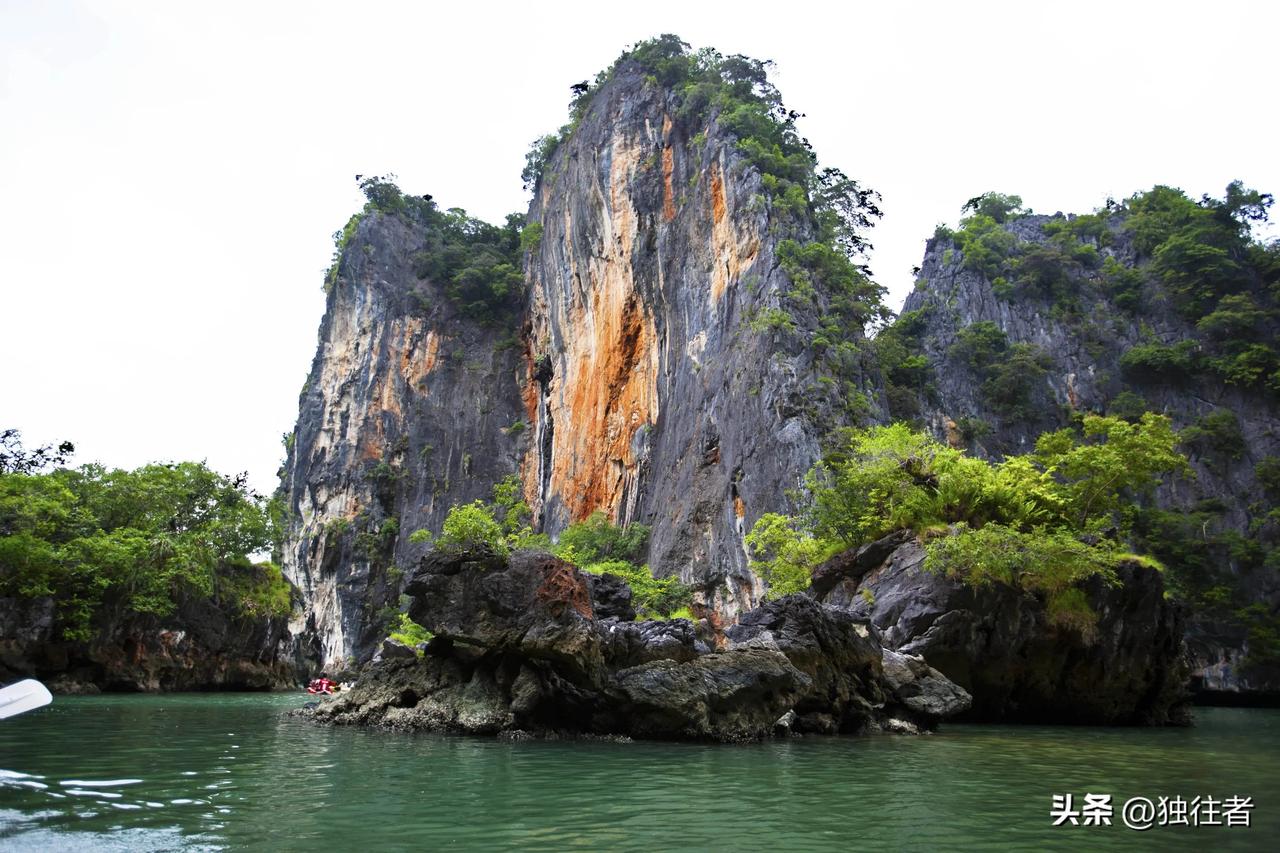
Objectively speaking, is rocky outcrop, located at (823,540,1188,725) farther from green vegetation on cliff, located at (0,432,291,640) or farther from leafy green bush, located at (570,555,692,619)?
green vegetation on cliff, located at (0,432,291,640)

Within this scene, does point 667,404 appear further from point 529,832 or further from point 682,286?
A: point 529,832

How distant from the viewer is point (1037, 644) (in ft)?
51.5

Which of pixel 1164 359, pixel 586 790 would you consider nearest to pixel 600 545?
pixel 586 790

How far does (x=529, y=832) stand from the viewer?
5.50 meters

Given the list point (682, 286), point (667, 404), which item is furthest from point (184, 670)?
point (682, 286)

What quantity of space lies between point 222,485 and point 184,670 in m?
7.05

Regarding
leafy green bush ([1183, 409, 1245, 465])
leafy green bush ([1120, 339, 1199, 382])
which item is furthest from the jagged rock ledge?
leafy green bush ([1120, 339, 1199, 382])

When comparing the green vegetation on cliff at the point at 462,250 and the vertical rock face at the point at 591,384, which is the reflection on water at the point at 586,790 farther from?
the green vegetation on cliff at the point at 462,250

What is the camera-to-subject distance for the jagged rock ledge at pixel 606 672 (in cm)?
1142

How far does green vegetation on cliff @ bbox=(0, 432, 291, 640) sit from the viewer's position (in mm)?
24077

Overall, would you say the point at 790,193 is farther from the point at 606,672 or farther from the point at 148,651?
the point at 148,651

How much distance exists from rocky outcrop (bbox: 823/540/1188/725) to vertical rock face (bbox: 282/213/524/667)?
31.6 meters

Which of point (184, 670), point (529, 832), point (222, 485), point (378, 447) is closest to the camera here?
point (529, 832)

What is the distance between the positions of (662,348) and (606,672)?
84.0 ft
